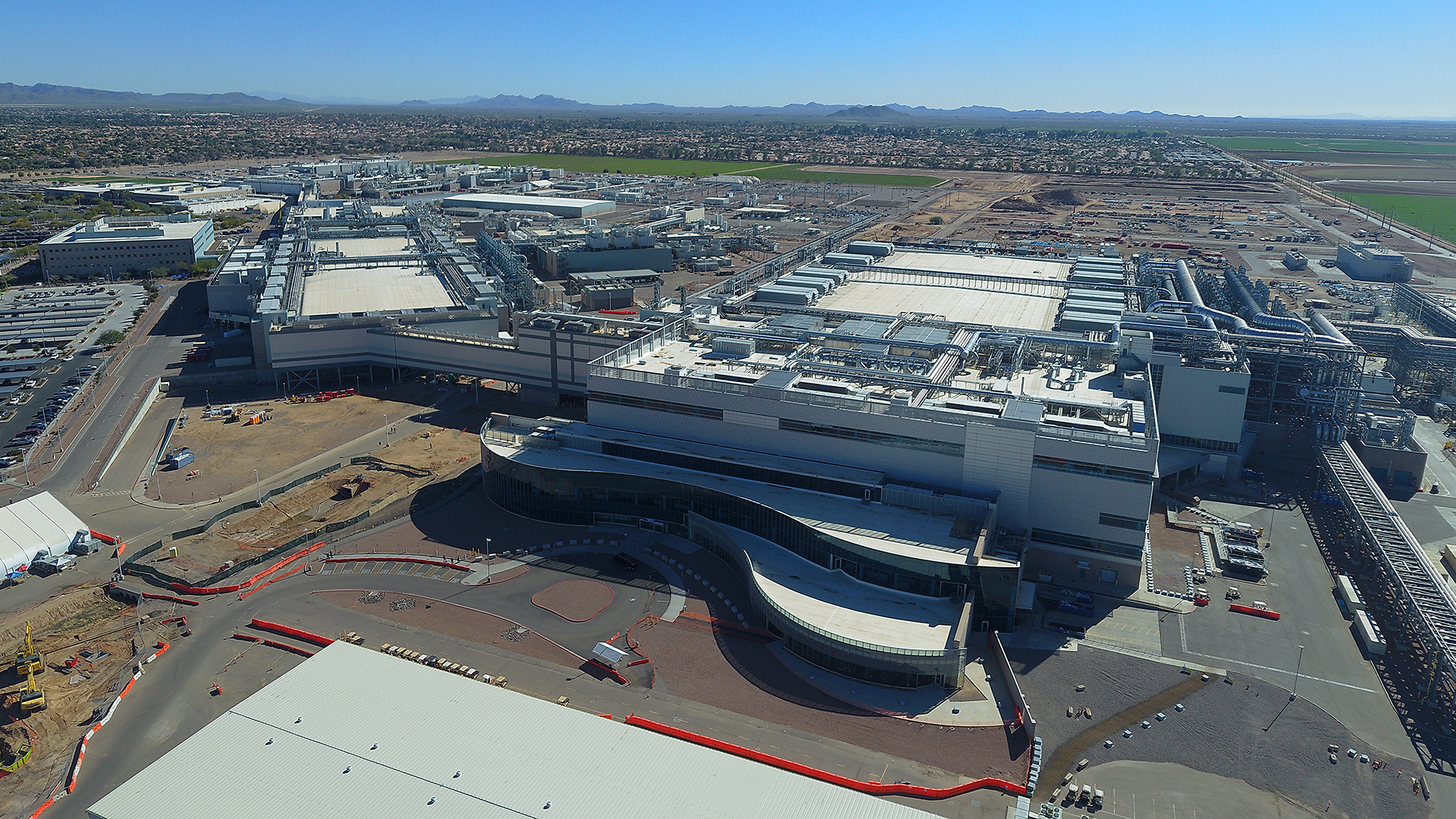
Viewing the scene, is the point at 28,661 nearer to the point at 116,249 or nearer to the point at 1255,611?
the point at 1255,611

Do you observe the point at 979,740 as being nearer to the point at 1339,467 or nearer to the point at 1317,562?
the point at 1317,562

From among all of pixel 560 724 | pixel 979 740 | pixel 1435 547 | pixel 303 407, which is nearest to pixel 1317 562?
pixel 1435 547

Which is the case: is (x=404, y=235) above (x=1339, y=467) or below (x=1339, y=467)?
above

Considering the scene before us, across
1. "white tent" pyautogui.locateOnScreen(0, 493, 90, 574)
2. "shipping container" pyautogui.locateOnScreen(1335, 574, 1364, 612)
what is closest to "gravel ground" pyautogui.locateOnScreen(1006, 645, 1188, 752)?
"shipping container" pyautogui.locateOnScreen(1335, 574, 1364, 612)

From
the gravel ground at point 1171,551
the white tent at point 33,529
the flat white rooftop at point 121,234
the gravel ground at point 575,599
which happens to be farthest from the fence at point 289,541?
the flat white rooftop at point 121,234

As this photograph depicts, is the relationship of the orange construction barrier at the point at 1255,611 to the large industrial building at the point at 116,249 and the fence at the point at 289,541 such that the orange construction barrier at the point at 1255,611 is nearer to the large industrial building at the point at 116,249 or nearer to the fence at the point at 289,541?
the fence at the point at 289,541

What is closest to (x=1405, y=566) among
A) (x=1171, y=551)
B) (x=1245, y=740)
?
(x=1171, y=551)

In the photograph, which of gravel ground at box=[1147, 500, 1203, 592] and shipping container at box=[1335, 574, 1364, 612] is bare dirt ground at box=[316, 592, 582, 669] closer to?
gravel ground at box=[1147, 500, 1203, 592]
